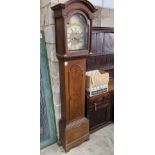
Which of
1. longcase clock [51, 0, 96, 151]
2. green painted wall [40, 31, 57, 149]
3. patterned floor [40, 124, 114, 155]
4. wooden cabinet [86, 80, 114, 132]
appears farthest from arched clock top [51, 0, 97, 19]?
patterned floor [40, 124, 114, 155]

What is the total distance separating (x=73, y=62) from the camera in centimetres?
221

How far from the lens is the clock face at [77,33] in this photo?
6.97ft

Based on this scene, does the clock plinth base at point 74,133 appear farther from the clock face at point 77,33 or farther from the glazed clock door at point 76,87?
the clock face at point 77,33

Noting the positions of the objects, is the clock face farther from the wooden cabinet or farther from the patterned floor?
the patterned floor

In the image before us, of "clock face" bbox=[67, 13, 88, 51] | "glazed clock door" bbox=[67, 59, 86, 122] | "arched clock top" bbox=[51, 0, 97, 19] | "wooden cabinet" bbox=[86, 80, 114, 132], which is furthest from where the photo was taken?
"wooden cabinet" bbox=[86, 80, 114, 132]

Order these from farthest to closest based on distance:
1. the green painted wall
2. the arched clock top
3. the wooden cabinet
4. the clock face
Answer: the wooden cabinet < the green painted wall < the clock face < the arched clock top

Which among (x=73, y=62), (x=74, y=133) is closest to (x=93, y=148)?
(x=74, y=133)

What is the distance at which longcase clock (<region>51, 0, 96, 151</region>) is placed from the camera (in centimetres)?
203

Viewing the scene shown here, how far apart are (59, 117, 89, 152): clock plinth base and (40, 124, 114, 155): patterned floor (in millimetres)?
63

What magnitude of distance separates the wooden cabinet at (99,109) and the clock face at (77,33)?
712 millimetres

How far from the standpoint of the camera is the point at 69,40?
7.00ft
